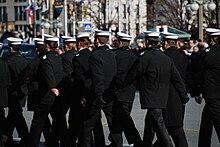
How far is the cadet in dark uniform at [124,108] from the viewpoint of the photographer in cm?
1158

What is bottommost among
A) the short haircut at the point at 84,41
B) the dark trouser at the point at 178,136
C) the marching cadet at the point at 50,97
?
the dark trouser at the point at 178,136

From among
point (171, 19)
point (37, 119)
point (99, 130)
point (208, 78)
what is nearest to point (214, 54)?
point (208, 78)

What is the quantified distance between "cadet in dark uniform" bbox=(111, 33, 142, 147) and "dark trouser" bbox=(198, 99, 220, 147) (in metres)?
1.09

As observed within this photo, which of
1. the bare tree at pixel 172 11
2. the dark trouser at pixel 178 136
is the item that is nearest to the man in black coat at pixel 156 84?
the dark trouser at pixel 178 136

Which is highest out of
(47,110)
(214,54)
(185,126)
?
(214,54)

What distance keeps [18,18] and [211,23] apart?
7025 centimetres

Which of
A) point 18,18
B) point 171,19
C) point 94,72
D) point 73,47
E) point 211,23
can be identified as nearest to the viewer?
point 94,72

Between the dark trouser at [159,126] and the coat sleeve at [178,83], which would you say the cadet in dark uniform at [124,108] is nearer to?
the dark trouser at [159,126]

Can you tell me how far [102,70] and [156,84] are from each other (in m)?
0.88

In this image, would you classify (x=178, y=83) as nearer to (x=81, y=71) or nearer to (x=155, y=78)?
(x=155, y=78)

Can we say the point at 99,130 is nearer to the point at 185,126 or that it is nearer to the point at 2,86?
the point at 2,86

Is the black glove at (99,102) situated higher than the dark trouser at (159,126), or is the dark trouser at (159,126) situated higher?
the black glove at (99,102)

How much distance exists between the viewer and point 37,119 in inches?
465

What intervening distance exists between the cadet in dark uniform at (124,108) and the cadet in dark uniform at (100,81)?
0.64ft
